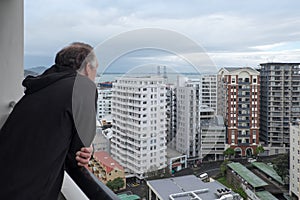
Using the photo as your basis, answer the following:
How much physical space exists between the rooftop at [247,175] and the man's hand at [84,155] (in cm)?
39

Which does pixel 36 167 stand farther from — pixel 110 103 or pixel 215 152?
pixel 215 152

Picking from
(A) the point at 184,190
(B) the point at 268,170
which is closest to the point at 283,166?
(B) the point at 268,170

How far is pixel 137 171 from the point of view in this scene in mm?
540

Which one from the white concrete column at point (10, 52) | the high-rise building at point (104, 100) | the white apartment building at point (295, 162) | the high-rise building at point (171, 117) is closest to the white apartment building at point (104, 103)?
the high-rise building at point (104, 100)

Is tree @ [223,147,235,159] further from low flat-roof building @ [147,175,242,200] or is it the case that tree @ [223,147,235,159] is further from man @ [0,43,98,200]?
man @ [0,43,98,200]

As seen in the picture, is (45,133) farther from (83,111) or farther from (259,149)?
(259,149)

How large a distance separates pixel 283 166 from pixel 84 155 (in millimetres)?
481

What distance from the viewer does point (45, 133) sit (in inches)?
18.2

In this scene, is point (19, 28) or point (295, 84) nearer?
point (295, 84)

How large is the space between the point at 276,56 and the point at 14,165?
0.72 meters

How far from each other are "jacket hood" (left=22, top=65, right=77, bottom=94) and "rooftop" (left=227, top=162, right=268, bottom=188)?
47 cm

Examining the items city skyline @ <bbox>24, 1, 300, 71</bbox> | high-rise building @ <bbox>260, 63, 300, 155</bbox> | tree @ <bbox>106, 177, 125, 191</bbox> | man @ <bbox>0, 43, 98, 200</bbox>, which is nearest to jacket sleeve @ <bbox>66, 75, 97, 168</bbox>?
man @ <bbox>0, 43, 98, 200</bbox>

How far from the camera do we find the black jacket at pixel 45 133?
46 cm

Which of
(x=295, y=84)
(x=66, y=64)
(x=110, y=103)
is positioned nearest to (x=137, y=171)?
(x=110, y=103)
